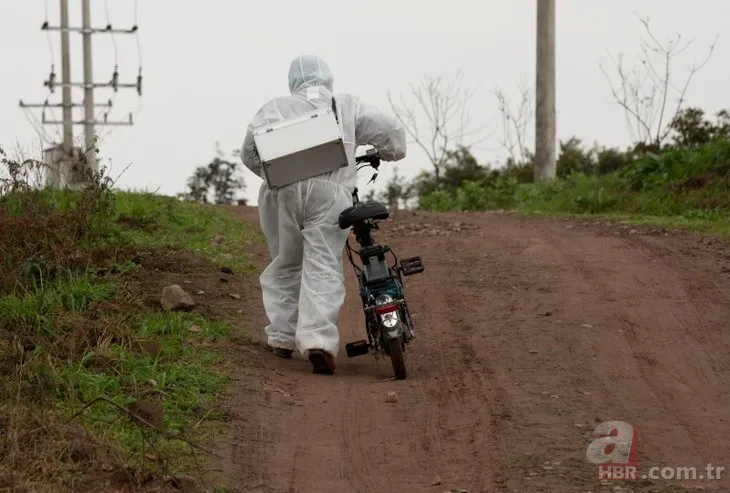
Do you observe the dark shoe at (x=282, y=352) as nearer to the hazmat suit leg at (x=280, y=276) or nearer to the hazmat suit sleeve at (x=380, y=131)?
the hazmat suit leg at (x=280, y=276)

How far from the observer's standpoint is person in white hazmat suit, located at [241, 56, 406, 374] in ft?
26.5

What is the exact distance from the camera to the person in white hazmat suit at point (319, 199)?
806cm

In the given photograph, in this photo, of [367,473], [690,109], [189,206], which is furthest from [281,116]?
[690,109]

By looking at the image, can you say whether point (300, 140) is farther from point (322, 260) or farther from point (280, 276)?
point (280, 276)

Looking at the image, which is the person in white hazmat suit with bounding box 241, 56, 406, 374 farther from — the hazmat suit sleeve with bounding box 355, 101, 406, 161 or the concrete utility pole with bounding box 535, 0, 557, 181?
the concrete utility pole with bounding box 535, 0, 557, 181

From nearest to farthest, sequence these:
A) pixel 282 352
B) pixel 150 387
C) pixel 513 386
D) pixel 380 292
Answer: pixel 150 387 < pixel 513 386 < pixel 380 292 < pixel 282 352

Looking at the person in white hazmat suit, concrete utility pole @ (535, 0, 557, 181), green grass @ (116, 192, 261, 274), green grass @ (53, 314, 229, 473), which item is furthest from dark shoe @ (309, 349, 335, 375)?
concrete utility pole @ (535, 0, 557, 181)

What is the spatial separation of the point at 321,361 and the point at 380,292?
56 centimetres

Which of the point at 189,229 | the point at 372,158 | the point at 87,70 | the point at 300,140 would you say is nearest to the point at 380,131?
the point at 372,158

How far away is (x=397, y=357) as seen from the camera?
7.73 meters

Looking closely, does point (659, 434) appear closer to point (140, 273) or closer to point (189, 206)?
point (140, 273)

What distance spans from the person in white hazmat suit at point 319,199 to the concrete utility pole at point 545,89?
13.4 meters

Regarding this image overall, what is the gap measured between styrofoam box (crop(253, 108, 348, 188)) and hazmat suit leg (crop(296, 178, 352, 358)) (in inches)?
9.3

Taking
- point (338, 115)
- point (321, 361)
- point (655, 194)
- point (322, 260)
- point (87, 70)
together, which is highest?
point (87, 70)
